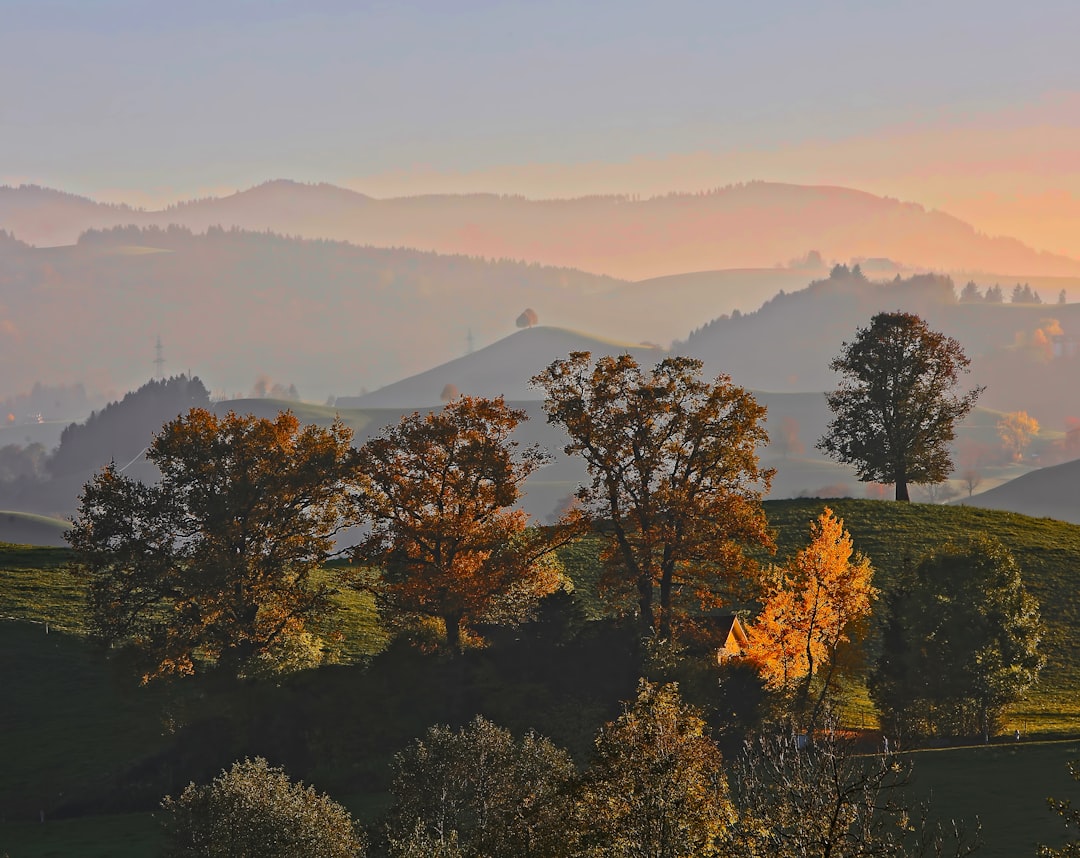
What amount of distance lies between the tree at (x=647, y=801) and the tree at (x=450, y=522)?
36581 millimetres

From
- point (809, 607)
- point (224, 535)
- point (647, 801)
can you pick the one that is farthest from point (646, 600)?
point (647, 801)

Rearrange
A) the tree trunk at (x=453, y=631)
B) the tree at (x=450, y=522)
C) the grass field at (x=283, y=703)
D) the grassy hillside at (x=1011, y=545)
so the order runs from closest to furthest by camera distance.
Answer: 1. the grass field at (x=283, y=703)
2. the tree at (x=450, y=522)
3. the tree trunk at (x=453, y=631)
4. the grassy hillside at (x=1011, y=545)

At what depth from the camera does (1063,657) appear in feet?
282

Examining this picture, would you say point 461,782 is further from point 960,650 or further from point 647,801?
point 960,650

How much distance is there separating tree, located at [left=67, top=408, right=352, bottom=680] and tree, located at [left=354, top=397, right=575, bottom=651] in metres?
2.62

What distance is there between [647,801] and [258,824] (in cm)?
1668

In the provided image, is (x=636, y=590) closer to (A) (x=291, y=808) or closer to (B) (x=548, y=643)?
(B) (x=548, y=643)

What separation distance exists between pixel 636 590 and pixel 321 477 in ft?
60.5

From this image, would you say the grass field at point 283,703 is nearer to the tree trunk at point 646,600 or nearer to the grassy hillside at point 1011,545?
the grassy hillside at point 1011,545

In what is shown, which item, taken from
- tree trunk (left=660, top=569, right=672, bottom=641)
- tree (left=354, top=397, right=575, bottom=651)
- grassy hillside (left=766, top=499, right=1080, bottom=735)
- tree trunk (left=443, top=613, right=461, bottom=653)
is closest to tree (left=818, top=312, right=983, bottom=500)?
grassy hillside (left=766, top=499, right=1080, bottom=735)

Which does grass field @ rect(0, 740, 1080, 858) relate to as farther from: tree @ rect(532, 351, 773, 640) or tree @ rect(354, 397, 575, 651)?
tree @ rect(532, 351, 773, 640)

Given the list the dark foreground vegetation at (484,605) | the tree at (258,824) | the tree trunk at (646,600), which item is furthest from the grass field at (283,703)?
the tree at (258,824)

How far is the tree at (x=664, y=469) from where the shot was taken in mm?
69062

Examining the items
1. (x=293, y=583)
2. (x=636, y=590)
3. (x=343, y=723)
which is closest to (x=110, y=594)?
(x=293, y=583)
